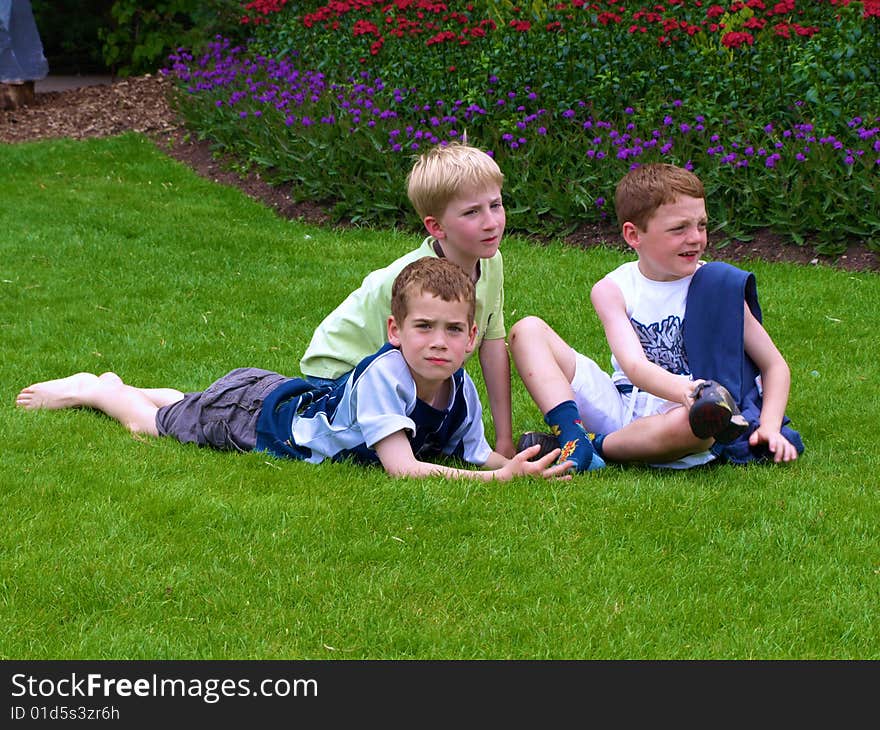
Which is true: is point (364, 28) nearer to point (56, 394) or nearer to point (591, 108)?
point (591, 108)

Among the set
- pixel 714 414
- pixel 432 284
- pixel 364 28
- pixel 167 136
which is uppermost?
pixel 364 28

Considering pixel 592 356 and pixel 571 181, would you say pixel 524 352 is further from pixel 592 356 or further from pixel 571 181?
pixel 571 181

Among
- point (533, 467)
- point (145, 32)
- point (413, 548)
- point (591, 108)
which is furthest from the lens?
point (145, 32)

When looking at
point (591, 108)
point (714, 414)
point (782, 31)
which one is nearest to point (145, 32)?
point (591, 108)

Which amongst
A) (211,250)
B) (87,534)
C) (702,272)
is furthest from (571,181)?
(87,534)

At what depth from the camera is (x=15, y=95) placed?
37.9ft

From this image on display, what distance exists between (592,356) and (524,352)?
Result: 1.40 m

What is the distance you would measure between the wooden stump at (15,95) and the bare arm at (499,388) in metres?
8.34

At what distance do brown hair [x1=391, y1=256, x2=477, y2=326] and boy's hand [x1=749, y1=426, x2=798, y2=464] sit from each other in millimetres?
1046

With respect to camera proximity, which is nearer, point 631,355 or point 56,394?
point 631,355

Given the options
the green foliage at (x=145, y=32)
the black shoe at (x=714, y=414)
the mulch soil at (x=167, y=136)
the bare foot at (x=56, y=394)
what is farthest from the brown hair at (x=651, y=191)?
the green foliage at (x=145, y=32)

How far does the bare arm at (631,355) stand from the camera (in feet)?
13.3

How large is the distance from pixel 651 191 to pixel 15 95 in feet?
29.0

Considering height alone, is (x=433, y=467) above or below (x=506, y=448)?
above
